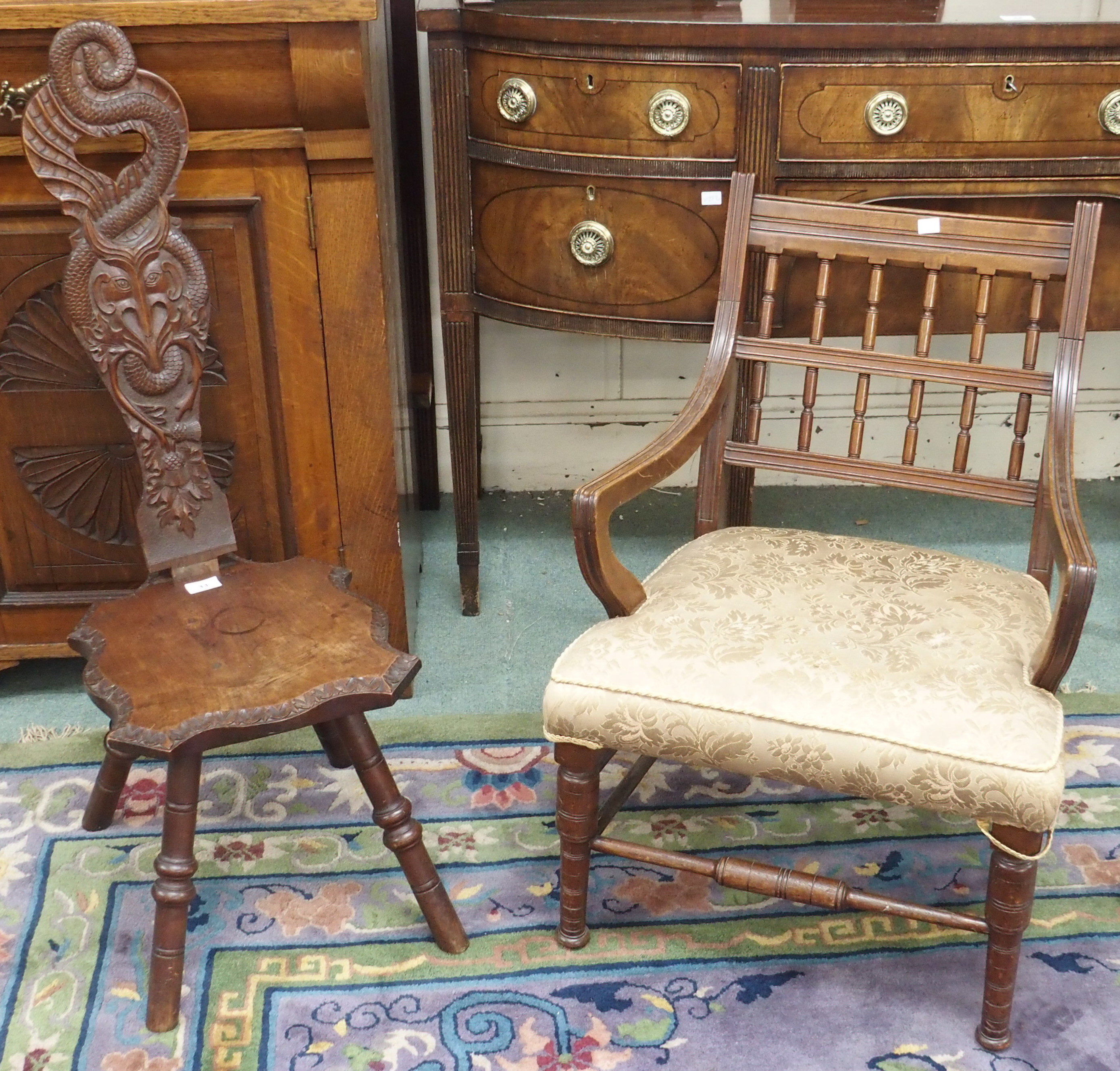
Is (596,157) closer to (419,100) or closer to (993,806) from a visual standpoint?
(419,100)

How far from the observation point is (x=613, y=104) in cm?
214

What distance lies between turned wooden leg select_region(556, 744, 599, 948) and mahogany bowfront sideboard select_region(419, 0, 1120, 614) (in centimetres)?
95

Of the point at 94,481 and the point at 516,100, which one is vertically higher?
the point at 516,100

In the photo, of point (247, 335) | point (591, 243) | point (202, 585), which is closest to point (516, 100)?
point (591, 243)

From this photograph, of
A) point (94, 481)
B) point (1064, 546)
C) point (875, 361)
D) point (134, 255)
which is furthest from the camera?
point (94, 481)

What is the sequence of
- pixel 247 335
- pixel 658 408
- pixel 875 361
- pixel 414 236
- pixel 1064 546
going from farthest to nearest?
1. pixel 658 408
2. pixel 414 236
3. pixel 247 335
4. pixel 875 361
5. pixel 1064 546

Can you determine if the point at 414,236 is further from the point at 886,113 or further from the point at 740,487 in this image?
the point at 886,113

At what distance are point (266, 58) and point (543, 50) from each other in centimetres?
49

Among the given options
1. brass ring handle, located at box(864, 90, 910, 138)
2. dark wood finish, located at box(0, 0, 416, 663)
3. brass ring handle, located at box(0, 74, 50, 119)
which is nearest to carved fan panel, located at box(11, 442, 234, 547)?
dark wood finish, located at box(0, 0, 416, 663)

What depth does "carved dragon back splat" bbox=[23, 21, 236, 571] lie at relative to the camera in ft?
5.55

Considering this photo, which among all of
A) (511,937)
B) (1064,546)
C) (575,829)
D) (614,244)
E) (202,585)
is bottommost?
(511,937)

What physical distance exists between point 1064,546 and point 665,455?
55 cm

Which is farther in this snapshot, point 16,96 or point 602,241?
point 602,241

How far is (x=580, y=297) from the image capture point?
2.32 m
